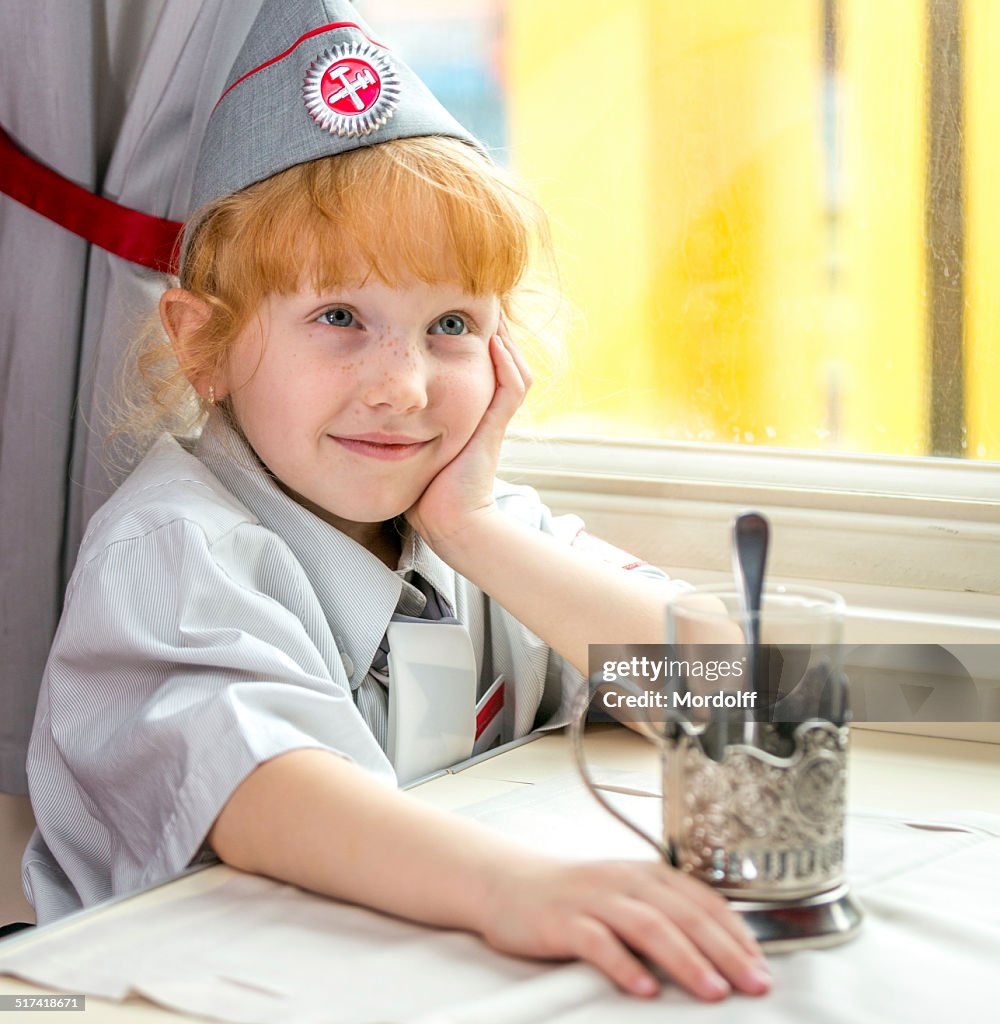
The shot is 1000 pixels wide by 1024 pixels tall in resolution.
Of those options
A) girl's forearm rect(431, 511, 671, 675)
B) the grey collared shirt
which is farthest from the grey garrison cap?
girl's forearm rect(431, 511, 671, 675)

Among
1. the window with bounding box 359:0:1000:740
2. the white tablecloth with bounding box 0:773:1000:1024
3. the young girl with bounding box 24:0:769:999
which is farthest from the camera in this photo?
the window with bounding box 359:0:1000:740

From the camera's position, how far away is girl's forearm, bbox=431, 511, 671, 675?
3.25ft

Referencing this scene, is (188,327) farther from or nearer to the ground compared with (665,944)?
farther from the ground

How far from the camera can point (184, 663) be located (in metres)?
0.78

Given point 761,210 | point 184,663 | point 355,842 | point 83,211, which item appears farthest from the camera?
point 761,210

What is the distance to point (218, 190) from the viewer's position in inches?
38.2

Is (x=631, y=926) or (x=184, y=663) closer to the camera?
(x=631, y=926)

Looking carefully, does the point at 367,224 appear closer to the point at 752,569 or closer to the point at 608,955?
the point at 752,569

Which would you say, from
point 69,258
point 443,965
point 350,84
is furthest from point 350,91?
point 443,965

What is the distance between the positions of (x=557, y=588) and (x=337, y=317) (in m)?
0.27

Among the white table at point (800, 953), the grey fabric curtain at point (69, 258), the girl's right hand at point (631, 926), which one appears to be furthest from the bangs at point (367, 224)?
the girl's right hand at point (631, 926)

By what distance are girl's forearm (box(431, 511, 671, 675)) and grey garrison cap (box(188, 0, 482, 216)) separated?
32cm

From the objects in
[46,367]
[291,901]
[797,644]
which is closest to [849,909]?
[797,644]

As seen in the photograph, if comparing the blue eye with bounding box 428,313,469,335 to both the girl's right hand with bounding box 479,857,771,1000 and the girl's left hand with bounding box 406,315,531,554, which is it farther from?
the girl's right hand with bounding box 479,857,771,1000
